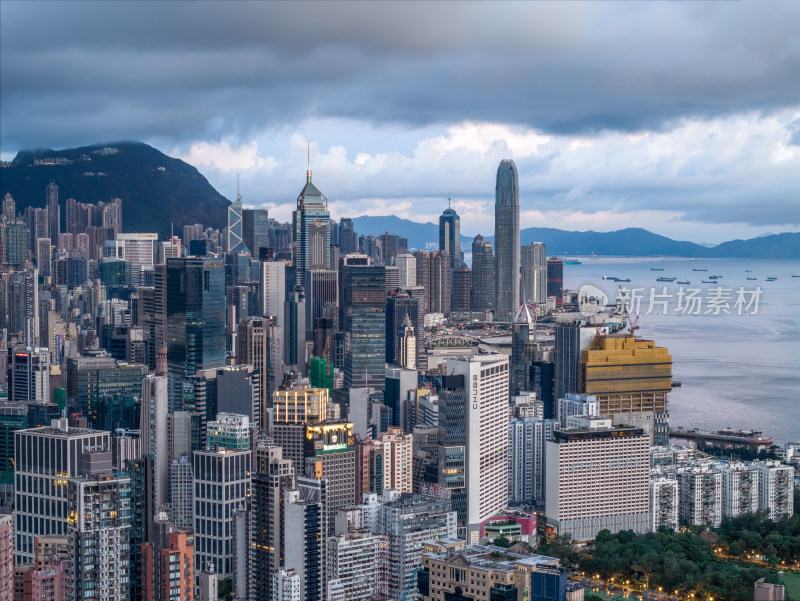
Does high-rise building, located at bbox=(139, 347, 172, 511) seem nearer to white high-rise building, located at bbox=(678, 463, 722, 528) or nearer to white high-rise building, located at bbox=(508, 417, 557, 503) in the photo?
white high-rise building, located at bbox=(508, 417, 557, 503)

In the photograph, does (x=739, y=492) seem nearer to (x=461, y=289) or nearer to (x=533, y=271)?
(x=461, y=289)

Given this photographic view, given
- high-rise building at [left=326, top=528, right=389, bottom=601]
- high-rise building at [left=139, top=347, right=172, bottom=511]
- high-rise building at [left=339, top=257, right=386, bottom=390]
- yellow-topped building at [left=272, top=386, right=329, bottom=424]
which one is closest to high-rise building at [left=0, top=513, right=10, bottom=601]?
high-rise building at [left=326, top=528, right=389, bottom=601]

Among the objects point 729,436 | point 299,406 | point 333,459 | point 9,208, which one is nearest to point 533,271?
point 9,208

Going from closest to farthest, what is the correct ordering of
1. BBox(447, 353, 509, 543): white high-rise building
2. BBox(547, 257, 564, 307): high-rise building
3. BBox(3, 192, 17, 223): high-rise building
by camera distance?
BBox(447, 353, 509, 543): white high-rise building → BBox(3, 192, 17, 223): high-rise building → BBox(547, 257, 564, 307): high-rise building

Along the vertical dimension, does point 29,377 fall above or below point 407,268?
below

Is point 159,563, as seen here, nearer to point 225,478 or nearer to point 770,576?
point 225,478
